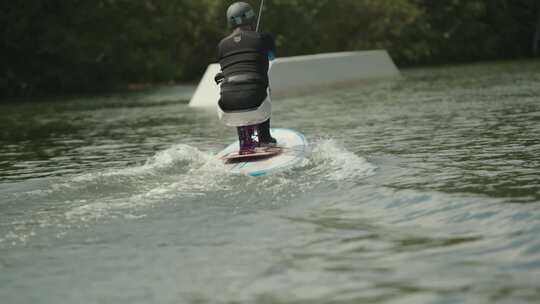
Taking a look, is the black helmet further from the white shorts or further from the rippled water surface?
the rippled water surface

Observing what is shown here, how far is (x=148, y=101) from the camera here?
30.1m

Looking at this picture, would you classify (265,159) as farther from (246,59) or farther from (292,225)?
(292,225)

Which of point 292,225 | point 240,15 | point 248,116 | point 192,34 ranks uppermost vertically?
point 192,34

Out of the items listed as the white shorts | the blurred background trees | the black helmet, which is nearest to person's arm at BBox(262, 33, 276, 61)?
the black helmet

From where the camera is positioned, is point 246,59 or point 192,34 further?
point 192,34

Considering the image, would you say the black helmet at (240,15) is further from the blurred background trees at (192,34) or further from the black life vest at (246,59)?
the blurred background trees at (192,34)

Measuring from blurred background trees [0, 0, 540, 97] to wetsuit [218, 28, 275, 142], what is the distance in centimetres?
2996

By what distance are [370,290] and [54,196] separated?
177 inches

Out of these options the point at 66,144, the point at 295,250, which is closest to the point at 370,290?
the point at 295,250

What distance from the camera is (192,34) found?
48.5 meters

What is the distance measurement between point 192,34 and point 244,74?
38.8 m

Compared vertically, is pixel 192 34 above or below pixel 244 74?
above

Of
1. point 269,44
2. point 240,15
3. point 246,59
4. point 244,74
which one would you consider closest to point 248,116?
point 244,74

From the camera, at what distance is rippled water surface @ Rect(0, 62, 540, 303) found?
5.28 meters
